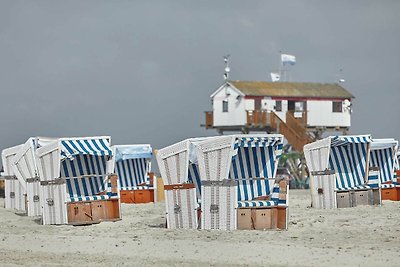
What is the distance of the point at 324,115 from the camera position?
6053 centimetres

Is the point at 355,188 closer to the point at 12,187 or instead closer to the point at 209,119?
the point at 12,187

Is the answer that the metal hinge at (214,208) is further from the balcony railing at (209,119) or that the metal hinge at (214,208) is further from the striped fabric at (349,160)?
the balcony railing at (209,119)

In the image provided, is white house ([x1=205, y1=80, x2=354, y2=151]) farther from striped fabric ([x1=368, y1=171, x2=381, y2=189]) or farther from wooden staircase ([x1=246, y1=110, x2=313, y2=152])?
striped fabric ([x1=368, y1=171, x2=381, y2=189])

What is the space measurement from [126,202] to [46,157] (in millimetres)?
10447

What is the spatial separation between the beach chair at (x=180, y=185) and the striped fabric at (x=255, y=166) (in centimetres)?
95

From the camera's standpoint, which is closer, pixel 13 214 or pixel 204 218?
pixel 204 218

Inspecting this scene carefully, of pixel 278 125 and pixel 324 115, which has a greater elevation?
pixel 324 115

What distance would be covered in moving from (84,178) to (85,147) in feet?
3.51

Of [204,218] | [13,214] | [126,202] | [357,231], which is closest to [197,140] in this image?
[204,218]

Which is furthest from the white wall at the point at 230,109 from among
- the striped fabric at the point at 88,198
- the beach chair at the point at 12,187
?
the striped fabric at the point at 88,198

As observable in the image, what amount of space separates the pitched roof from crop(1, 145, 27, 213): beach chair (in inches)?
1129

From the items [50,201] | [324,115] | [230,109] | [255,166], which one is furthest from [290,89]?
[255,166]

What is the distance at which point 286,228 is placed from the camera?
2058cm

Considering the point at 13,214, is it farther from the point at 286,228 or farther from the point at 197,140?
the point at 286,228
